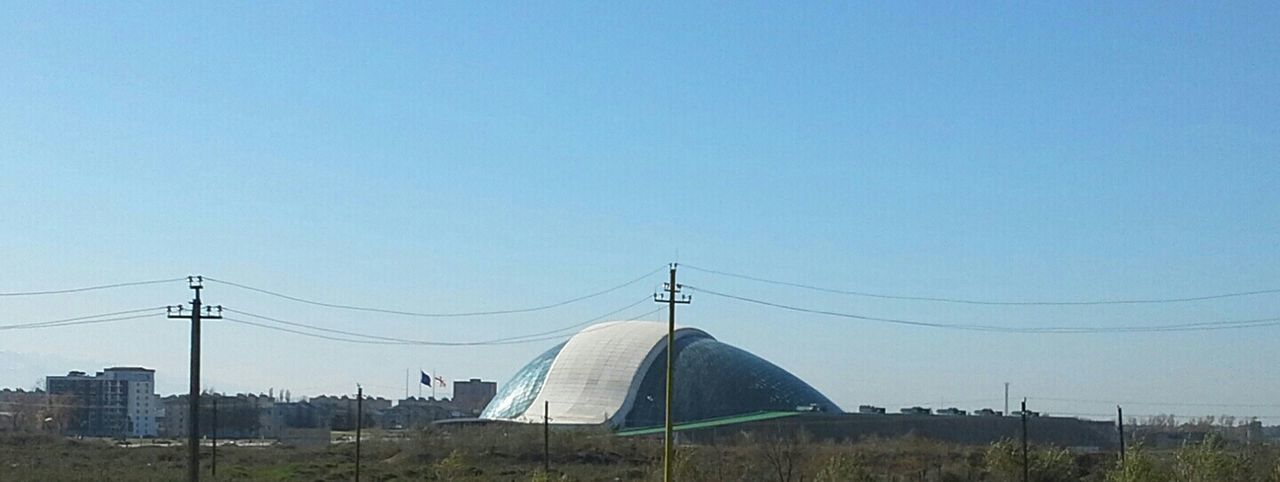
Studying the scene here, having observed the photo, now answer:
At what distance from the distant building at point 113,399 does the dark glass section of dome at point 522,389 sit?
193 feet

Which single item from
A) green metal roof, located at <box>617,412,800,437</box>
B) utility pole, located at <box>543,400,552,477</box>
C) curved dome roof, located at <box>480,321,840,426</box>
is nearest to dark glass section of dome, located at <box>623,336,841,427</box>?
curved dome roof, located at <box>480,321,840,426</box>

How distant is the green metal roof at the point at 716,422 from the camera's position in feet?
320

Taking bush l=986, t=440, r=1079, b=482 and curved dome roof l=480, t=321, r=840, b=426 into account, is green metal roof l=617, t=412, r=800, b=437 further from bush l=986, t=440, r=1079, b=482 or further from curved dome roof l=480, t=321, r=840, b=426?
bush l=986, t=440, r=1079, b=482

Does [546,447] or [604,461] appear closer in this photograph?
[546,447]

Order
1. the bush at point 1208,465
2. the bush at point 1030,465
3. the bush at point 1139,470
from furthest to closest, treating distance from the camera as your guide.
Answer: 1. the bush at point 1030,465
2. the bush at point 1208,465
3. the bush at point 1139,470

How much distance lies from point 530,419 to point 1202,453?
207 feet

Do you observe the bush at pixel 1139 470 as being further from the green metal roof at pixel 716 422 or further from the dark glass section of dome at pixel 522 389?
the dark glass section of dome at pixel 522 389

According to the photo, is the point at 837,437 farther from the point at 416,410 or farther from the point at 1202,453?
the point at 416,410

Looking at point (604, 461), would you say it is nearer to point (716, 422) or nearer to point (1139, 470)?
point (716, 422)

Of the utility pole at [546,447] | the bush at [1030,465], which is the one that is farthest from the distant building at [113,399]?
the bush at [1030,465]

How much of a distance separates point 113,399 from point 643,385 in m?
88.2

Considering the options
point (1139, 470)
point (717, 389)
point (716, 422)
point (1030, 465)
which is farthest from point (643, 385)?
point (1139, 470)

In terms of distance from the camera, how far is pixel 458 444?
83688 millimetres

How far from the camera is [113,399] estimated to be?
174250mm
